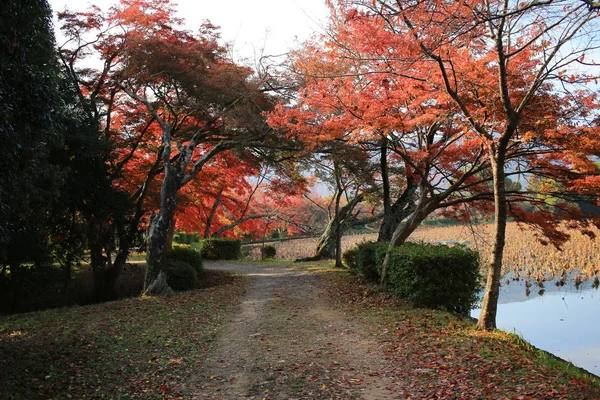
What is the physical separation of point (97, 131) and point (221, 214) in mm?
13241

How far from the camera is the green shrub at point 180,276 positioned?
1155 centimetres

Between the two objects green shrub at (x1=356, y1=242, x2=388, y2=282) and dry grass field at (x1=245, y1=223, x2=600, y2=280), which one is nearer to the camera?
green shrub at (x1=356, y1=242, x2=388, y2=282)

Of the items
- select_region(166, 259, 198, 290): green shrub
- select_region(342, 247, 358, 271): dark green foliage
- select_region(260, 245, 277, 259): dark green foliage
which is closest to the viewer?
select_region(166, 259, 198, 290): green shrub

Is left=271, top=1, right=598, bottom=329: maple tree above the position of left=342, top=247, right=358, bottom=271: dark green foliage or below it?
above

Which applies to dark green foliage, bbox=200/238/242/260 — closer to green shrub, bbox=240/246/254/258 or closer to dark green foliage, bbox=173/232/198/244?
green shrub, bbox=240/246/254/258

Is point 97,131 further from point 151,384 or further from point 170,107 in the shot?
point 151,384

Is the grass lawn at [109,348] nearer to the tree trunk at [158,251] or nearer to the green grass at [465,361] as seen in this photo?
the tree trunk at [158,251]

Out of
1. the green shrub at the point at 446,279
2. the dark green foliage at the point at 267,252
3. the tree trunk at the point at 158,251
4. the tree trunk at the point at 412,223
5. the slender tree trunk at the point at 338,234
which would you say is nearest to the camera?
the green shrub at the point at 446,279

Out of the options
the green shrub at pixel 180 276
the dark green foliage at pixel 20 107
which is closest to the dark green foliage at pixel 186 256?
the green shrub at pixel 180 276

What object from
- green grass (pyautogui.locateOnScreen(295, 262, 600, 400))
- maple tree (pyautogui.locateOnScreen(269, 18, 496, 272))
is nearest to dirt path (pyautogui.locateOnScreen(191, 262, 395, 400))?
green grass (pyautogui.locateOnScreen(295, 262, 600, 400))

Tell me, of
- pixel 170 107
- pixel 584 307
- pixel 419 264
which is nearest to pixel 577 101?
pixel 419 264

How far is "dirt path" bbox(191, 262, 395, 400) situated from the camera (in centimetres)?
444

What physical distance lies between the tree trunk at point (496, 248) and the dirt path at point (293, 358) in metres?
1.63

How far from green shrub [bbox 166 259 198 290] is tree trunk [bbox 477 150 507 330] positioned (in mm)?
8148
